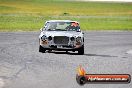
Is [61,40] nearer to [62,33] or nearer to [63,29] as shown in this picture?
[62,33]

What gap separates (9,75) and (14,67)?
93.7 inches

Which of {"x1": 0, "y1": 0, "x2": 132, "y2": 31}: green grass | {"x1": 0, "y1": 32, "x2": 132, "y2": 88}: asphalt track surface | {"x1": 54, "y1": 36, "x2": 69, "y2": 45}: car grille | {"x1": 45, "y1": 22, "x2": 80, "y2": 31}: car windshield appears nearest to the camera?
{"x1": 0, "y1": 32, "x2": 132, "y2": 88}: asphalt track surface

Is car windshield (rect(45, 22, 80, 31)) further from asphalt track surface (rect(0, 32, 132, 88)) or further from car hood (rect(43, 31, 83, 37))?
asphalt track surface (rect(0, 32, 132, 88))

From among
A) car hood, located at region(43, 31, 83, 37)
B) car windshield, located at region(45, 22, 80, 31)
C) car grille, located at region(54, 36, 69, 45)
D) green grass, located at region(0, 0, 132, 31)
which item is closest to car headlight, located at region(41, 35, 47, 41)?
car hood, located at region(43, 31, 83, 37)

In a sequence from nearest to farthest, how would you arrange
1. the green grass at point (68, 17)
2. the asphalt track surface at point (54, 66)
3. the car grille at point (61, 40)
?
the asphalt track surface at point (54, 66) → the car grille at point (61, 40) → the green grass at point (68, 17)

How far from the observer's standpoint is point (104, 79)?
10719 mm

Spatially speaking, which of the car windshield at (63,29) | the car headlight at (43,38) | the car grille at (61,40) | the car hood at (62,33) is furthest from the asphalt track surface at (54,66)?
the car windshield at (63,29)

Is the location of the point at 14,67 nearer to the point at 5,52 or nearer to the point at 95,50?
the point at 5,52

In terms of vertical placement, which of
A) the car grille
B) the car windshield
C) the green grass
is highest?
the car windshield

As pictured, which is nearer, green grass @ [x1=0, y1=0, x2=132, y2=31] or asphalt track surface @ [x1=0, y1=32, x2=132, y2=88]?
asphalt track surface @ [x1=0, y1=32, x2=132, y2=88]

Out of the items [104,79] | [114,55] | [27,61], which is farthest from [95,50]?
[104,79]

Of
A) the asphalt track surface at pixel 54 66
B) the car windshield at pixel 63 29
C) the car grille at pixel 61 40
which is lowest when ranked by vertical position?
the asphalt track surface at pixel 54 66

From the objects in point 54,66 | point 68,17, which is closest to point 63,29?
Result: point 54,66

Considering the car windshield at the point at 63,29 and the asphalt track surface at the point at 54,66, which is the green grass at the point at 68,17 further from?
the asphalt track surface at the point at 54,66
